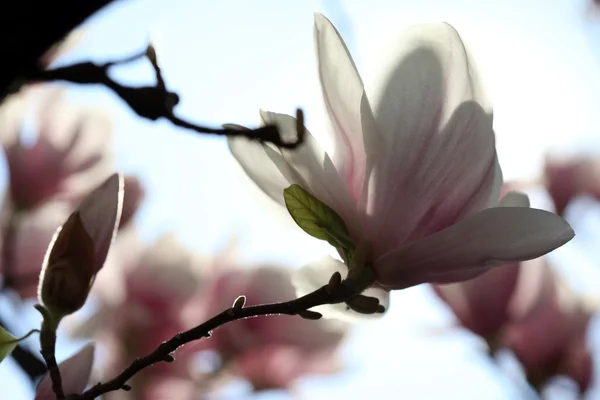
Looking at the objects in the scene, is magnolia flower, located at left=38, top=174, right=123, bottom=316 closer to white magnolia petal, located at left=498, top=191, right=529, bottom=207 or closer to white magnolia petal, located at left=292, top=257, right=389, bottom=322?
white magnolia petal, located at left=292, top=257, right=389, bottom=322

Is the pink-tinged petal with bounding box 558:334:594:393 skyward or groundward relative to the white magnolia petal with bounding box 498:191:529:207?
groundward

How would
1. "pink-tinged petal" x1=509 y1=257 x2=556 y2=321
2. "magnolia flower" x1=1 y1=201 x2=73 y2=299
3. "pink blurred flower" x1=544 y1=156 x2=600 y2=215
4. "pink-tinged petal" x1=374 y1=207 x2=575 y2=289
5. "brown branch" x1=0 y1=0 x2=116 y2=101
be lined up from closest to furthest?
"brown branch" x1=0 y1=0 x2=116 y2=101 → "pink-tinged petal" x1=374 y1=207 x2=575 y2=289 → "magnolia flower" x1=1 y1=201 x2=73 y2=299 → "pink-tinged petal" x1=509 y1=257 x2=556 y2=321 → "pink blurred flower" x1=544 y1=156 x2=600 y2=215

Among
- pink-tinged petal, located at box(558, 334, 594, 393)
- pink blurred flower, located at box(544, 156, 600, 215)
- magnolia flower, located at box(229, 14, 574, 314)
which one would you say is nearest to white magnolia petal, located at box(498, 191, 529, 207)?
magnolia flower, located at box(229, 14, 574, 314)

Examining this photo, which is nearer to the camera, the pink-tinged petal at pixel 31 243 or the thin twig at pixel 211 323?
the thin twig at pixel 211 323

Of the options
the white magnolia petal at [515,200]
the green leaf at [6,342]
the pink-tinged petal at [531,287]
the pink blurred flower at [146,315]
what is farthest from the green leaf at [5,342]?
the pink-tinged petal at [531,287]

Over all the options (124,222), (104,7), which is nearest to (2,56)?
(104,7)

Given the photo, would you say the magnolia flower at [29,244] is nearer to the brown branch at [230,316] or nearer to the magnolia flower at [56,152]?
the magnolia flower at [56,152]

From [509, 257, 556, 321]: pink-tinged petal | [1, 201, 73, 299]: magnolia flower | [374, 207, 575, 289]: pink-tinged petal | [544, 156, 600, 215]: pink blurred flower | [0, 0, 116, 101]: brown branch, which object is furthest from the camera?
[544, 156, 600, 215]: pink blurred flower
